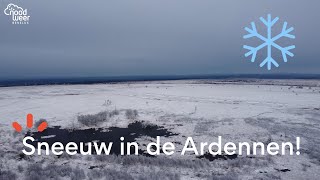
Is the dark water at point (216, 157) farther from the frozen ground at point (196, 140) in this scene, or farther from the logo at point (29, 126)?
the logo at point (29, 126)

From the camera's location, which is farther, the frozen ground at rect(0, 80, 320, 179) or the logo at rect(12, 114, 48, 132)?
the logo at rect(12, 114, 48, 132)

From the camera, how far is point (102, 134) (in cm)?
1485

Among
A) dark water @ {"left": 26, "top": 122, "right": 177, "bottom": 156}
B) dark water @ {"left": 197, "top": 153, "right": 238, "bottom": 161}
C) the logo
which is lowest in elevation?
dark water @ {"left": 197, "top": 153, "right": 238, "bottom": 161}

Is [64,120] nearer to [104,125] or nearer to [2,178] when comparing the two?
[104,125]

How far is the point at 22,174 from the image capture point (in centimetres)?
909

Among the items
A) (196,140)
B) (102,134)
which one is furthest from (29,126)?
(196,140)

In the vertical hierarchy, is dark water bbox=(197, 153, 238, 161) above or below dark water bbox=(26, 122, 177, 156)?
below

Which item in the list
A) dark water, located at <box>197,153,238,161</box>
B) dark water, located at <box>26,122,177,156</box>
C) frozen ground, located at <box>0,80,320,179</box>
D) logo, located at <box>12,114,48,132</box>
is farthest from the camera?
logo, located at <box>12,114,48,132</box>

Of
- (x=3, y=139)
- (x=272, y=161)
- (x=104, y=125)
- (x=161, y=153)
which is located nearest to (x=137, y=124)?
(x=104, y=125)

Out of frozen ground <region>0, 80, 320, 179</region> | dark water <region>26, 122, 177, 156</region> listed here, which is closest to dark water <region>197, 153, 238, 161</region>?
frozen ground <region>0, 80, 320, 179</region>

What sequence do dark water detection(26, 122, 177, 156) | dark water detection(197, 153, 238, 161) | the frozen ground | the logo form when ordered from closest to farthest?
the frozen ground → dark water detection(197, 153, 238, 161) → dark water detection(26, 122, 177, 156) → the logo

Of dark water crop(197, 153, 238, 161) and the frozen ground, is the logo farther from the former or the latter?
dark water crop(197, 153, 238, 161)

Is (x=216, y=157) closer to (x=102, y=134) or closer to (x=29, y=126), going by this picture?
(x=102, y=134)

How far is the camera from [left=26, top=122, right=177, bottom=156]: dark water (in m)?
13.7
